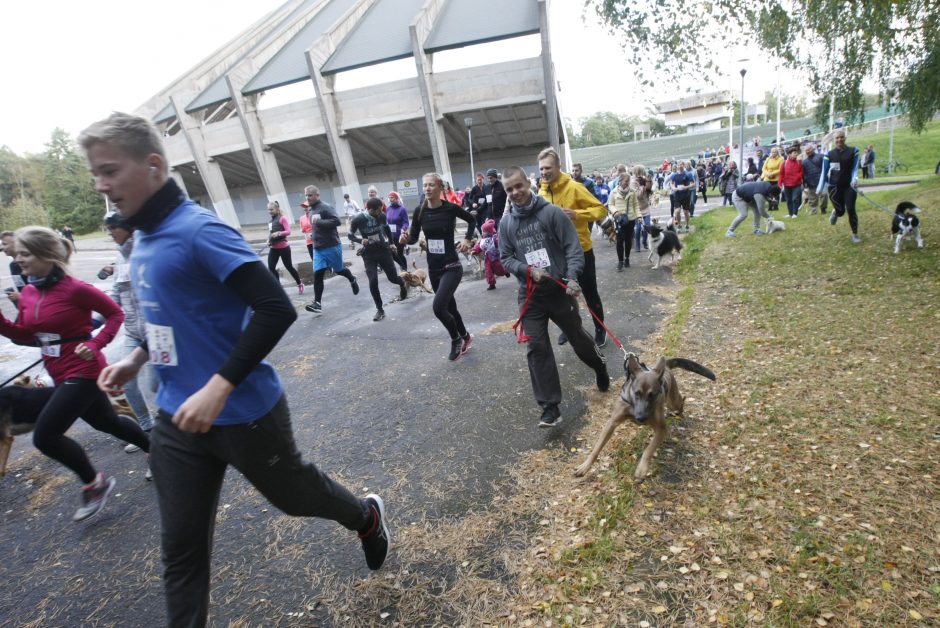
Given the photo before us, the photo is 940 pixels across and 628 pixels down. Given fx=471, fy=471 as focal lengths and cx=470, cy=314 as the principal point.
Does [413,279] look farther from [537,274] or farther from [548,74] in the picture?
[548,74]

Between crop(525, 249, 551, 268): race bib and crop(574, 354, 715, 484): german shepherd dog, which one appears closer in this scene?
crop(574, 354, 715, 484): german shepherd dog

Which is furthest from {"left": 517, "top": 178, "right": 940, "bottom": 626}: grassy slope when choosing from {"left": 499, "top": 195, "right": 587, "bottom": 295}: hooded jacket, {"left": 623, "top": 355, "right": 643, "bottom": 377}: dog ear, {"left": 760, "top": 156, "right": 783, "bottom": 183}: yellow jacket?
{"left": 760, "top": 156, "right": 783, "bottom": 183}: yellow jacket

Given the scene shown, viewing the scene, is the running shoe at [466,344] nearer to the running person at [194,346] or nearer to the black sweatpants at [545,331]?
the black sweatpants at [545,331]

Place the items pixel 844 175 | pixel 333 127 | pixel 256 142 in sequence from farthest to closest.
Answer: pixel 256 142
pixel 333 127
pixel 844 175

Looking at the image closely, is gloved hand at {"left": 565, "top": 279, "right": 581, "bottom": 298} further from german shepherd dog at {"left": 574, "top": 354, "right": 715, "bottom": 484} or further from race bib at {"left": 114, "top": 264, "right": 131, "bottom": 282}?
race bib at {"left": 114, "top": 264, "right": 131, "bottom": 282}

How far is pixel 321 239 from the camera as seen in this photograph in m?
8.85

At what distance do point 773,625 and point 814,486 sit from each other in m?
1.17

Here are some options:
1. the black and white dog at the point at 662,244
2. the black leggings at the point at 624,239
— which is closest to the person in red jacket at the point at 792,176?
the black and white dog at the point at 662,244

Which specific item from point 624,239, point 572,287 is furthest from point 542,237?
point 624,239

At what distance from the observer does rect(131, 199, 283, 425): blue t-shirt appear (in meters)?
1.73

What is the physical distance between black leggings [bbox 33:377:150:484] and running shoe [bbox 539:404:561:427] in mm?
3468

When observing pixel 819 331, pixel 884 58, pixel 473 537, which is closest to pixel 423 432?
pixel 473 537

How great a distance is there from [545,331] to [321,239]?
20.1 ft

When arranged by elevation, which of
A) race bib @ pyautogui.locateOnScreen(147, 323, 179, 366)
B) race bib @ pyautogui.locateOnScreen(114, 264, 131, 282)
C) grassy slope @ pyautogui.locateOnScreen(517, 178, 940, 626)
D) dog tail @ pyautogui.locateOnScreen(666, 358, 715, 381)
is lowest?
grassy slope @ pyautogui.locateOnScreen(517, 178, 940, 626)
